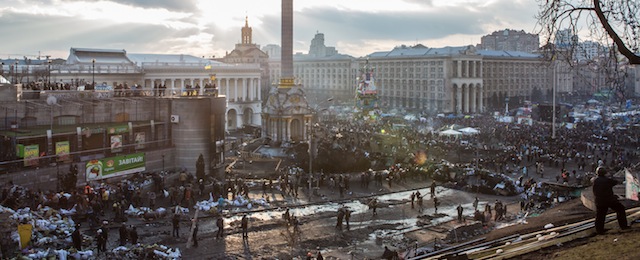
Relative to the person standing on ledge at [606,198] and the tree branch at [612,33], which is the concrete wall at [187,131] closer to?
the person standing on ledge at [606,198]

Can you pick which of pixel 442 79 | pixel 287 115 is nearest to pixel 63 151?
pixel 287 115

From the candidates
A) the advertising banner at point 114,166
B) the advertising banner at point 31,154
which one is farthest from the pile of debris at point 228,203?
the advertising banner at point 31,154

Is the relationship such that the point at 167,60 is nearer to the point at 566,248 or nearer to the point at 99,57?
the point at 99,57

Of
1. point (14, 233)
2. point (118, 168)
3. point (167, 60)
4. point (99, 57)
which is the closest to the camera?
point (14, 233)

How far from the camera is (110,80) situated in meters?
60.4

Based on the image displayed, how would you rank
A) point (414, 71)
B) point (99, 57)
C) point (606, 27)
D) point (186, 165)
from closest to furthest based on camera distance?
point (606, 27) < point (186, 165) < point (99, 57) < point (414, 71)

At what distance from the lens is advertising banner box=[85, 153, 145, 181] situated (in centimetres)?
2778

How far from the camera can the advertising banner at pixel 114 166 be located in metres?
27.8

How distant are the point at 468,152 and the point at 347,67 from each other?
3266 inches

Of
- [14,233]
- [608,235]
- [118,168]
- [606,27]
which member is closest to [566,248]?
[608,235]

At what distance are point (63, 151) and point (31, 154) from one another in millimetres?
1635

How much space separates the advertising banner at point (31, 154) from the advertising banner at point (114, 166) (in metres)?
2.38

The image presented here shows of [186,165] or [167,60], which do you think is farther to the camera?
[167,60]

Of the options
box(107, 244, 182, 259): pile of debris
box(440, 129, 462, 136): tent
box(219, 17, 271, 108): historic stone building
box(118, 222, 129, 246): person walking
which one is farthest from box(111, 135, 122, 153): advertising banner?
box(219, 17, 271, 108): historic stone building
